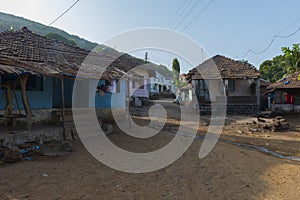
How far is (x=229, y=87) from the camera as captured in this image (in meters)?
17.7

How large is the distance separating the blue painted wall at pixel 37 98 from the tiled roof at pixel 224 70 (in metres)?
11.3

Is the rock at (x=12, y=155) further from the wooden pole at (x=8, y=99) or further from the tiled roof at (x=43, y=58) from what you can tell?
the wooden pole at (x=8, y=99)

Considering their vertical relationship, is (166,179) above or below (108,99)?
below

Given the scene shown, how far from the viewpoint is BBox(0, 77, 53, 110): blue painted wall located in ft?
27.1

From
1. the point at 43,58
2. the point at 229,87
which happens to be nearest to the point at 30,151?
the point at 43,58

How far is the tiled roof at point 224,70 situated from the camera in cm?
1711

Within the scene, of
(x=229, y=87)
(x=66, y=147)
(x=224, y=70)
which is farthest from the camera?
(x=224, y=70)

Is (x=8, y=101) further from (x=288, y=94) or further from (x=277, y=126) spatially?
(x=288, y=94)

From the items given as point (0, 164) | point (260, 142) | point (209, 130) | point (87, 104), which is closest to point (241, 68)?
point (209, 130)

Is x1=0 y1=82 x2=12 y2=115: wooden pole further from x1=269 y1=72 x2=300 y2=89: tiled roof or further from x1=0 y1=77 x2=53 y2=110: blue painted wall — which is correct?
x1=269 y1=72 x2=300 y2=89: tiled roof

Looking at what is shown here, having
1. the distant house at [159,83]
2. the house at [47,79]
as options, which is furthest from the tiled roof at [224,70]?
the distant house at [159,83]

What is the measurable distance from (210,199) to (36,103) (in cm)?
816

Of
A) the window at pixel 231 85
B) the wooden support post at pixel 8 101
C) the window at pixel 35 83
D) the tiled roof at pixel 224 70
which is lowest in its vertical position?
the wooden support post at pixel 8 101

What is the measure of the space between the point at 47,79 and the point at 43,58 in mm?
910
